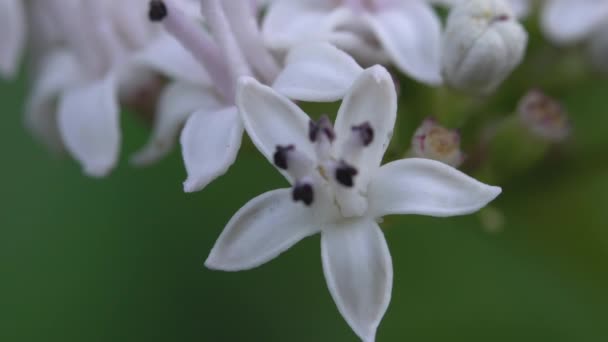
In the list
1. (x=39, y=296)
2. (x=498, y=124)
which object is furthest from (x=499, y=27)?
(x=39, y=296)

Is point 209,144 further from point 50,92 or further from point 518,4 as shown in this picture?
point 518,4

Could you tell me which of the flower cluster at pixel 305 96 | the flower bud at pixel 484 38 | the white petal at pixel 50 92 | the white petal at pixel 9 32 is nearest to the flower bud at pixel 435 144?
the flower cluster at pixel 305 96

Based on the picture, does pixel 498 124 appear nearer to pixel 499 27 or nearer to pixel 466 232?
pixel 499 27

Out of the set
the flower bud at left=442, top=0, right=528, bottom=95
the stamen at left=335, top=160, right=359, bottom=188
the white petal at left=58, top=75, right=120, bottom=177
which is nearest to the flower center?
the stamen at left=335, top=160, right=359, bottom=188

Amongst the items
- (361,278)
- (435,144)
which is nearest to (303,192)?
(361,278)

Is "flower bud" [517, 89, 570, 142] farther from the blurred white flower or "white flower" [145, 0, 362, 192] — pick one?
the blurred white flower

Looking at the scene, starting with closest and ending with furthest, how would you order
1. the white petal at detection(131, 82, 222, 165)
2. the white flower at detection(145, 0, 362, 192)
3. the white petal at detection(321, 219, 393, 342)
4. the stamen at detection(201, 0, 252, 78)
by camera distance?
the white petal at detection(321, 219, 393, 342) < the white flower at detection(145, 0, 362, 192) < the stamen at detection(201, 0, 252, 78) < the white petal at detection(131, 82, 222, 165)
